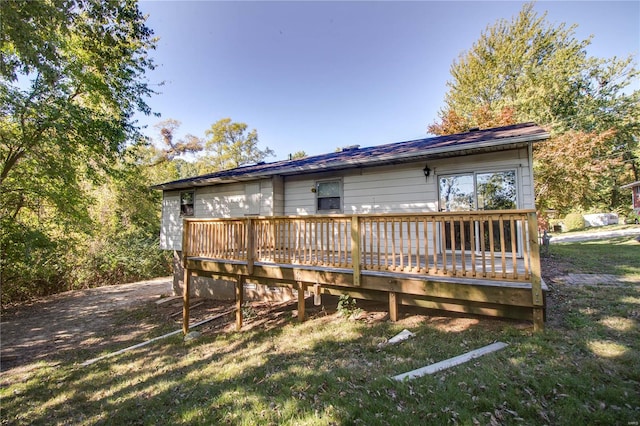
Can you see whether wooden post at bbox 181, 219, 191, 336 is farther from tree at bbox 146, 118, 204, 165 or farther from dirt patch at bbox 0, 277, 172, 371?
tree at bbox 146, 118, 204, 165

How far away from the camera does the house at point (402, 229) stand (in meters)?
4.03

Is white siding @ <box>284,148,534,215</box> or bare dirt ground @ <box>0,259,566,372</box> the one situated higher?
white siding @ <box>284,148,534,215</box>

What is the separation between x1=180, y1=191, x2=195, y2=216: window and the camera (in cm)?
1061

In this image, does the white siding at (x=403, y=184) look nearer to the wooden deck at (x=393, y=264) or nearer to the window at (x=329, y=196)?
the window at (x=329, y=196)

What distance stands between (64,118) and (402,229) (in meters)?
10.3

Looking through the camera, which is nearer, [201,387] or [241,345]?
[201,387]

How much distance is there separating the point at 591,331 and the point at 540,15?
87.3 feet

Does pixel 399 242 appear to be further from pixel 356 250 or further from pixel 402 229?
pixel 356 250

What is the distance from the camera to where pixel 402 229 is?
4656 millimetres

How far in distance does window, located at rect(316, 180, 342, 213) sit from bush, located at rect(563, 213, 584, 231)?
31841 mm

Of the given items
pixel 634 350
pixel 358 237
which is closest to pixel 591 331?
pixel 634 350

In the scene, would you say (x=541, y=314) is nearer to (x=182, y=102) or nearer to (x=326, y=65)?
(x=326, y=65)

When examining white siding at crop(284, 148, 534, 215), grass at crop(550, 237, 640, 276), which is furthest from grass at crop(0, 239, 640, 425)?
white siding at crop(284, 148, 534, 215)

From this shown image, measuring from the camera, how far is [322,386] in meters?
3.33
